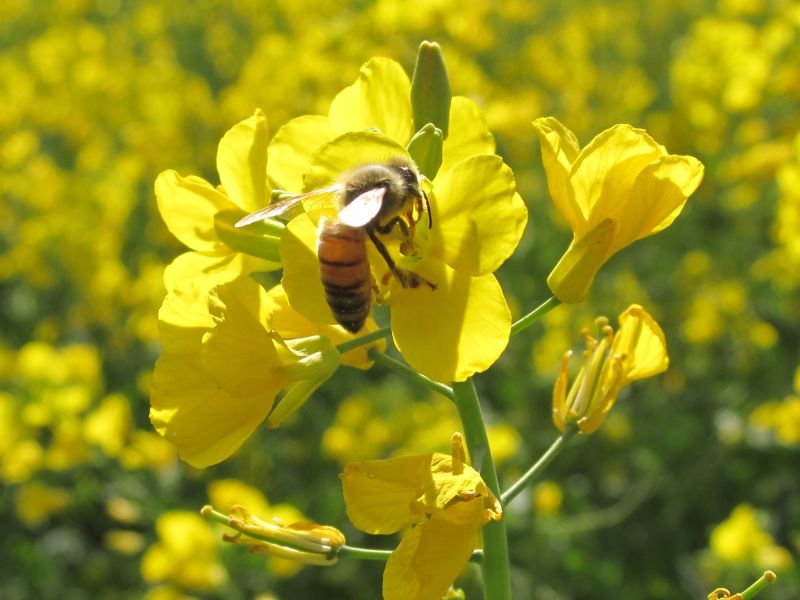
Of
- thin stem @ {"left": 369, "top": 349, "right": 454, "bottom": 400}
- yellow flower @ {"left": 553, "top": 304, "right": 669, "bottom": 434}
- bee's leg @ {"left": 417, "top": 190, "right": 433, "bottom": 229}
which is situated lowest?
yellow flower @ {"left": 553, "top": 304, "right": 669, "bottom": 434}

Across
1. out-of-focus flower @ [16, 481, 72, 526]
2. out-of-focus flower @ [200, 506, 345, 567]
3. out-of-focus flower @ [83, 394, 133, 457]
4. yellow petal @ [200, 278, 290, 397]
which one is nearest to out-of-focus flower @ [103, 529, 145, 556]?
out-of-focus flower @ [16, 481, 72, 526]

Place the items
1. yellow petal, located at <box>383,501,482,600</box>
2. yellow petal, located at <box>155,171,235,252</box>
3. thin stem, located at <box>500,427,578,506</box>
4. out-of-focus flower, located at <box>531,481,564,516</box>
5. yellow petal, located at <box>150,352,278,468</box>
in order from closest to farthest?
1. yellow petal, located at <box>383,501,482,600</box>
2. yellow petal, located at <box>150,352,278,468</box>
3. thin stem, located at <box>500,427,578,506</box>
4. yellow petal, located at <box>155,171,235,252</box>
5. out-of-focus flower, located at <box>531,481,564,516</box>

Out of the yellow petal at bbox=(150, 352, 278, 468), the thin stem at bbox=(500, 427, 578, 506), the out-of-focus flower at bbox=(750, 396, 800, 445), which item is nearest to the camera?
the yellow petal at bbox=(150, 352, 278, 468)

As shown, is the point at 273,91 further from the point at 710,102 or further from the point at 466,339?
the point at 466,339

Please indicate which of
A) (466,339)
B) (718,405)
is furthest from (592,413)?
(718,405)

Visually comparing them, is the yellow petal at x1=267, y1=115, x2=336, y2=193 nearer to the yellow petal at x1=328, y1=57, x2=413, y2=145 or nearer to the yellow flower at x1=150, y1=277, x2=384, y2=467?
the yellow petal at x1=328, y1=57, x2=413, y2=145

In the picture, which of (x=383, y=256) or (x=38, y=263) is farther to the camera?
(x=38, y=263)

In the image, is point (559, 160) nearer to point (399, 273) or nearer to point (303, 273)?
point (399, 273)
